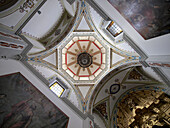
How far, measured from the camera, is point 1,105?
3977mm

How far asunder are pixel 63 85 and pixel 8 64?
19.8ft

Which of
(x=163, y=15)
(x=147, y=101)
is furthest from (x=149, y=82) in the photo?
(x=163, y=15)

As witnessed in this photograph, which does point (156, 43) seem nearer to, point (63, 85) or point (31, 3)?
point (31, 3)

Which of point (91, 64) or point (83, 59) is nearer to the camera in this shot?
point (83, 59)

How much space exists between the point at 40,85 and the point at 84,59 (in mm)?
6818

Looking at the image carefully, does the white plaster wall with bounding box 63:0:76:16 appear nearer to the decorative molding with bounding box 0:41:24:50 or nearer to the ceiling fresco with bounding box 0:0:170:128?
the ceiling fresco with bounding box 0:0:170:128

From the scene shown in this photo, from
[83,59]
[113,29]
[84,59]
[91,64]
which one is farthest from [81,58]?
[113,29]

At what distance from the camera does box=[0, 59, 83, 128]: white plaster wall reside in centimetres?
438

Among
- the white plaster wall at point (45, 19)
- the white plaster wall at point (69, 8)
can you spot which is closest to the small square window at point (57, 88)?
the white plaster wall at point (45, 19)

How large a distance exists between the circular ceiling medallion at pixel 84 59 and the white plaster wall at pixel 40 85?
6359 mm

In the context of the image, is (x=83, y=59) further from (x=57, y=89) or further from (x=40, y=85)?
(x=40, y=85)

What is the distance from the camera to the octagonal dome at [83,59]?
10945 mm

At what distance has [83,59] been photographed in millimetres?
11570

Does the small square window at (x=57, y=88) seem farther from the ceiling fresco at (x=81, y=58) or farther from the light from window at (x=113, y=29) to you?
the light from window at (x=113, y=29)
